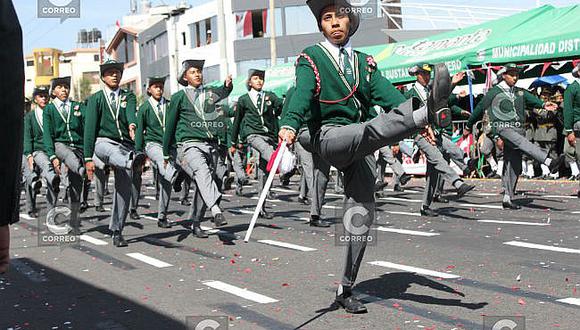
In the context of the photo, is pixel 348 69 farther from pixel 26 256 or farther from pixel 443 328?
pixel 26 256

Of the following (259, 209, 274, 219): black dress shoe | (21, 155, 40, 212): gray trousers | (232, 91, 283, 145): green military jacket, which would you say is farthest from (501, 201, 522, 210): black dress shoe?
(21, 155, 40, 212): gray trousers

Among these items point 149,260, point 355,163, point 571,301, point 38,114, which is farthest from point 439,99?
point 38,114

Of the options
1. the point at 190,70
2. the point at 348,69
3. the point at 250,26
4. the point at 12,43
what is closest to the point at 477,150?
the point at 190,70

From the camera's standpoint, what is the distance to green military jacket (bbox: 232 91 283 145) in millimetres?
13805

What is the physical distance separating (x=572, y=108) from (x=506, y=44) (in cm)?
511

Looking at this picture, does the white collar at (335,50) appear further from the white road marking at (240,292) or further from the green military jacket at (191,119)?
the green military jacket at (191,119)

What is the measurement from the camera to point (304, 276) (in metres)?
7.29

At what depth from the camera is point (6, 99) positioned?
5.94 ft

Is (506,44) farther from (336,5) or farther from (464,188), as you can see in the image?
(336,5)

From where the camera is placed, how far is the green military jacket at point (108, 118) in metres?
10.5

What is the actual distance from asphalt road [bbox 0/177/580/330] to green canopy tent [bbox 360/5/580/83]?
4.77 meters

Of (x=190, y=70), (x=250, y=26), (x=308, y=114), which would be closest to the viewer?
(x=308, y=114)

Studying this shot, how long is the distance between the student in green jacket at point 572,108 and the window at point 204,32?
50068mm

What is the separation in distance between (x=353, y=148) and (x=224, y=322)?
1.42m
